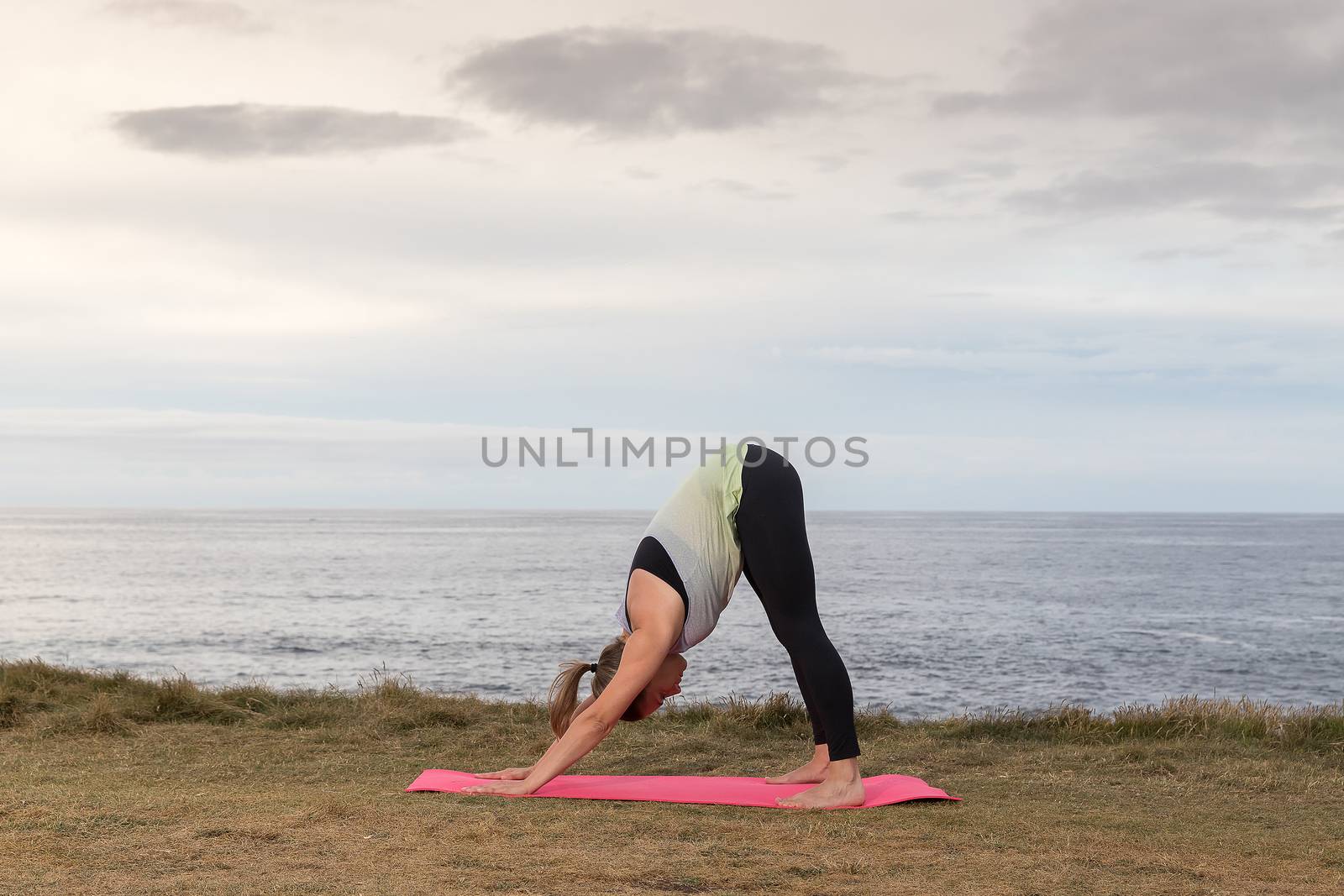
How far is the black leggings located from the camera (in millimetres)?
4965

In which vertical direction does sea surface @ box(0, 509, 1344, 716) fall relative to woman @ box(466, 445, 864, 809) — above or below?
below

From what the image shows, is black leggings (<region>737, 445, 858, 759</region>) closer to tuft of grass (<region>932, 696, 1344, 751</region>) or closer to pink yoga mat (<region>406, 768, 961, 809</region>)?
pink yoga mat (<region>406, 768, 961, 809</region>)

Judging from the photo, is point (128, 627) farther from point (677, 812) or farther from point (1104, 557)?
point (1104, 557)

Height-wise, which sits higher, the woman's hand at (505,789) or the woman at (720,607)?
the woman at (720,607)

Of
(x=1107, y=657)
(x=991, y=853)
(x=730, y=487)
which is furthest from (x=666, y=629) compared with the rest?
(x=1107, y=657)

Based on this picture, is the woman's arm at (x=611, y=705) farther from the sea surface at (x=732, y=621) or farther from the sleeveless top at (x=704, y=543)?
the sea surface at (x=732, y=621)

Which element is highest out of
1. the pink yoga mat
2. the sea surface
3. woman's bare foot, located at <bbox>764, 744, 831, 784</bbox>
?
woman's bare foot, located at <bbox>764, 744, 831, 784</bbox>

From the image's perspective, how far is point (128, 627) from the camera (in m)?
36.2

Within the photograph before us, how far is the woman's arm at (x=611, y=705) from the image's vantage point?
4973mm

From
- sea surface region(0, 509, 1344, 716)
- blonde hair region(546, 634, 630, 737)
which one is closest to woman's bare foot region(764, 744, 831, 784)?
blonde hair region(546, 634, 630, 737)

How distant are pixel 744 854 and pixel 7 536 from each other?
139 m

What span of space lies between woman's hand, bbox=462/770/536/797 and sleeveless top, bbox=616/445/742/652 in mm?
930

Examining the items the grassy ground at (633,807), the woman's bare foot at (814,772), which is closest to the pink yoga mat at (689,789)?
the woman's bare foot at (814,772)

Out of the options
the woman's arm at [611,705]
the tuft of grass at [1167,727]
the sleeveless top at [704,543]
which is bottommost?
the tuft of grass at [1167,727]
